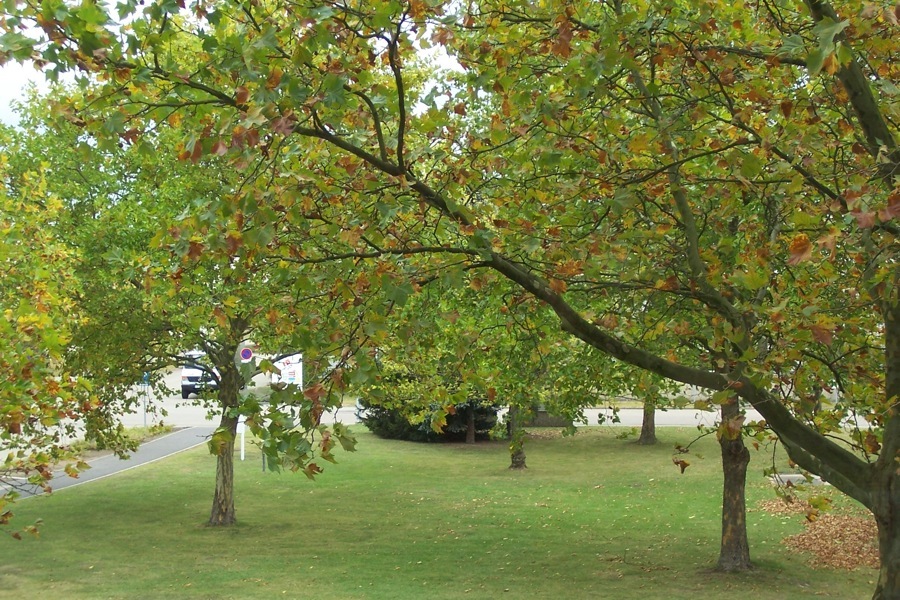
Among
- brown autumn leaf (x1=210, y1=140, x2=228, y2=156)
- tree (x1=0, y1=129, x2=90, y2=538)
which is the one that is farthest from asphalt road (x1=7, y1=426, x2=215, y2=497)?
brown autumn leaf (x1=210, y1=140, x2=228, y2=156)

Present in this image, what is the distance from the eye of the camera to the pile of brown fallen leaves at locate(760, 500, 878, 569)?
1405 centimetres

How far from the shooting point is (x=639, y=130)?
22.4 feet

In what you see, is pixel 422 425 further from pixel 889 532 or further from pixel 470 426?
pixel 889 532

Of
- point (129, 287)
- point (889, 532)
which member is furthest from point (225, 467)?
point (889, 532)

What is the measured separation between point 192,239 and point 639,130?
12.5 feet

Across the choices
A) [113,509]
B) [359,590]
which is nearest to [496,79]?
[359,590]

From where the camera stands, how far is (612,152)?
5773 millimetres

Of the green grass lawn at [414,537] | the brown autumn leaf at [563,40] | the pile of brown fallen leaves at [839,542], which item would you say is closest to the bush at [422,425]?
the green grass lawn at [414,537]

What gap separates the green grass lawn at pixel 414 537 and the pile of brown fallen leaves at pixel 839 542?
14.6 inches

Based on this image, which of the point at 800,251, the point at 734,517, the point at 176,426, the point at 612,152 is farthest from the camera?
the point at 176,426

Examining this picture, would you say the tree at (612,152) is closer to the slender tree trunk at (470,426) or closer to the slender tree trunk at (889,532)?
the slender tree trunk at (889,532)

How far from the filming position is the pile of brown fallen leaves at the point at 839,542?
14.1 metres

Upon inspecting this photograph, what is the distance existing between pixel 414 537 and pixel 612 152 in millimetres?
12563

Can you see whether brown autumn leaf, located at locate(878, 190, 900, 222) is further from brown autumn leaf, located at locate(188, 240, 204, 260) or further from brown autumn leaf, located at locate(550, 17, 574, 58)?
brown autumn leaf, located at locate(188, 240, 204, 260)
